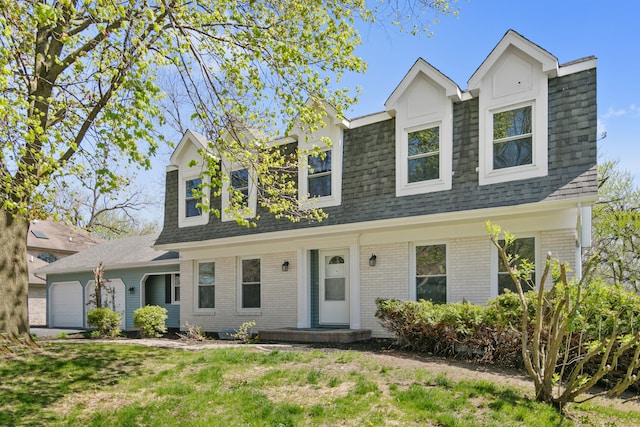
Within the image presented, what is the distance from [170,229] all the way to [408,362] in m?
10.5

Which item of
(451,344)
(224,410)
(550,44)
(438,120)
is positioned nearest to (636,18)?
(550,44)

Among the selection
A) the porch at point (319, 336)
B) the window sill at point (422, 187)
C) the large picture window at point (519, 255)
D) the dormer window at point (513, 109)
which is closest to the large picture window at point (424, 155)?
the window sill at point (422, 187)

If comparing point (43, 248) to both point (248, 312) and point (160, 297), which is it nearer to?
point (160, 297)

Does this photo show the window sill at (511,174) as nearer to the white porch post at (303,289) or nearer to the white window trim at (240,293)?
the white porch post at (303,289)

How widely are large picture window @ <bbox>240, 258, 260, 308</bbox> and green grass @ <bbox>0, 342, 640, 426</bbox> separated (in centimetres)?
609

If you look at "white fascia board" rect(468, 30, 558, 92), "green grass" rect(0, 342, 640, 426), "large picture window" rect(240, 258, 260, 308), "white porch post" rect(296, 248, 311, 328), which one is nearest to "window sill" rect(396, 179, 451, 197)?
"white fascia board" rect(468, 30, 558, 92)

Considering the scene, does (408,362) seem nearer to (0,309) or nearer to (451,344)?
(451,344)

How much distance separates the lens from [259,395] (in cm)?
643

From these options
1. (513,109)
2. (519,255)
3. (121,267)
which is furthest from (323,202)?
(121,267)

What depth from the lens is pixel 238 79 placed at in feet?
26.8

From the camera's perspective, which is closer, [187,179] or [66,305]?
[187,179]

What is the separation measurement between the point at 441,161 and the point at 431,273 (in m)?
2.67

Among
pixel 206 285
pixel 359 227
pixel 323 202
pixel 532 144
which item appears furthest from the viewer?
pixel 206 285

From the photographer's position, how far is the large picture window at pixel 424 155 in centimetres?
1135
